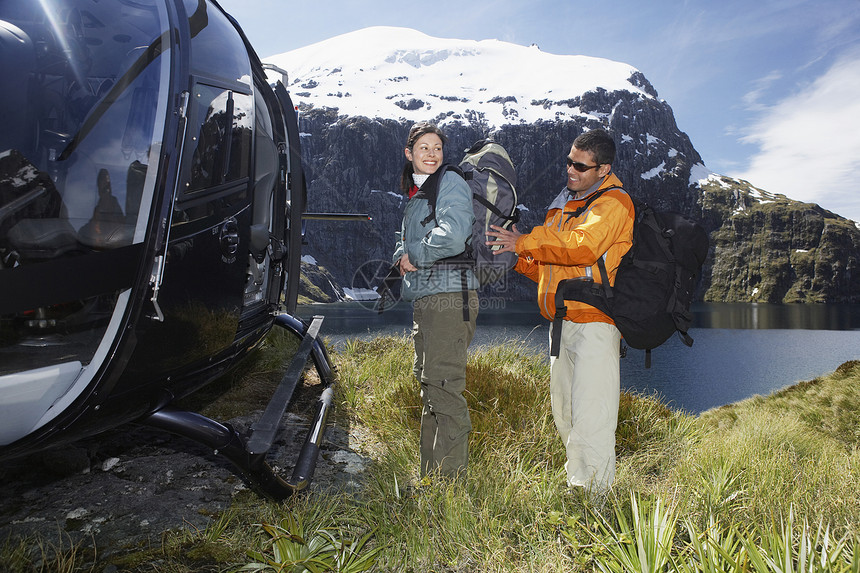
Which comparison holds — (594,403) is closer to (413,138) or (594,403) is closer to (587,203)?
(587,203)

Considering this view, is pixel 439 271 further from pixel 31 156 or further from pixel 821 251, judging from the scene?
pixel 821 251

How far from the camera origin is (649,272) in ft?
9.30

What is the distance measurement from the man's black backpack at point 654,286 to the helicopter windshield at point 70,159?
2.18 m

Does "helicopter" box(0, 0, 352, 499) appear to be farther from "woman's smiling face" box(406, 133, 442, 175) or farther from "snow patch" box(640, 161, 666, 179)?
"snow patch" box(640, 161, 666, 179)

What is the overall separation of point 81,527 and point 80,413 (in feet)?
3.29

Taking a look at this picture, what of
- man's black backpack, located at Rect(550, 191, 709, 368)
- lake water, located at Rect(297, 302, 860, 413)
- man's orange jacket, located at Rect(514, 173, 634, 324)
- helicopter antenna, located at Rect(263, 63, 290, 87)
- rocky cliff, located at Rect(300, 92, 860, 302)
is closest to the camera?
man's orange jacket, located at Rect(514, 173, 634, 324)

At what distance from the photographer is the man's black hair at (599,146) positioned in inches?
113

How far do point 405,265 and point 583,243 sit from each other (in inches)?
38.8

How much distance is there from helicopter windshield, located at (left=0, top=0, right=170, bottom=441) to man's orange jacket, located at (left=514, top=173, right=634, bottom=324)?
74.8 inches

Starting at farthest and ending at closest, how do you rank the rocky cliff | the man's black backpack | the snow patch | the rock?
the snow patch, the rocky cliff, the man's black backpack, the rock

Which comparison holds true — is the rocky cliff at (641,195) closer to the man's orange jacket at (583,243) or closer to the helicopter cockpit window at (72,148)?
the man's orange jacket at (583,243)

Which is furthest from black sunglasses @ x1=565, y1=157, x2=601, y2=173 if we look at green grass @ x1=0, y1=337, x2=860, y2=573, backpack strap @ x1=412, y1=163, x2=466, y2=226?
green grass @ x1=0, y1=337, x2=860, y2=573

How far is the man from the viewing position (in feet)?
8.98

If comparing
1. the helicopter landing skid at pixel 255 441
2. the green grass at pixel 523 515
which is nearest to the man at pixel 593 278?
the green grass at pixel 523 515
